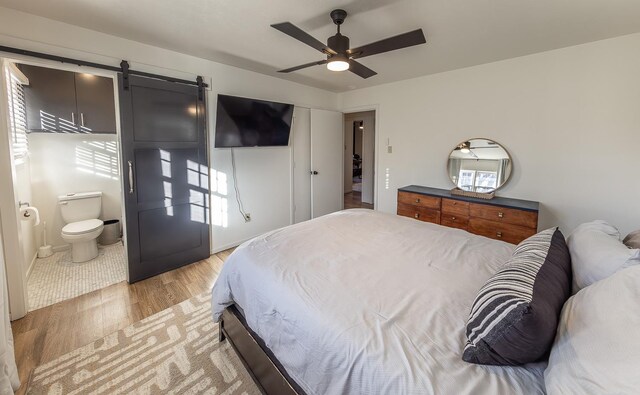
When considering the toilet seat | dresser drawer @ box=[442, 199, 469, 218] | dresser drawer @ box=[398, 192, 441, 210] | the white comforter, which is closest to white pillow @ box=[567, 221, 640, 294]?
the white comforter

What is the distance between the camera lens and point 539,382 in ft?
2.66

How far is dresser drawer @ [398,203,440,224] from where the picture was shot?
3413 millimetres

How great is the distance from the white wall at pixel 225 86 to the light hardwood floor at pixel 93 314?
821mm

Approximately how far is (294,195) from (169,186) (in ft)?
6.27

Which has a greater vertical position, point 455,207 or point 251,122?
point 251,122

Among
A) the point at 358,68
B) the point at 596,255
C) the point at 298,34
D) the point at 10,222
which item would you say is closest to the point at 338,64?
the point at 358,68

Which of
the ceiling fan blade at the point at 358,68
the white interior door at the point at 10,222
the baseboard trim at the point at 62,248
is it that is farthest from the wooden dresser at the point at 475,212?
the baseboard trim at the point at 62,248

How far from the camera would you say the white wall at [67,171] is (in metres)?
3.27

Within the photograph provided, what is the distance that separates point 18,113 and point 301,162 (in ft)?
10.6

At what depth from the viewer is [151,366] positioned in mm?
1724

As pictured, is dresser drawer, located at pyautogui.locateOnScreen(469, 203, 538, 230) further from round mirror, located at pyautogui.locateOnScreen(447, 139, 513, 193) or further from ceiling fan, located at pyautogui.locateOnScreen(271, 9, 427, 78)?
ceiling fan, located at pyautogui.locateOnScreen(271, 9, 427, 78)

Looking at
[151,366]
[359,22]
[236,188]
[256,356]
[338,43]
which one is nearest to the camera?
[256,356]

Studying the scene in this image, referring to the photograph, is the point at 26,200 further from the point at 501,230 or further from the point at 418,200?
the point at 501,230

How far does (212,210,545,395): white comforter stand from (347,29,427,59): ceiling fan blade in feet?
4.37
